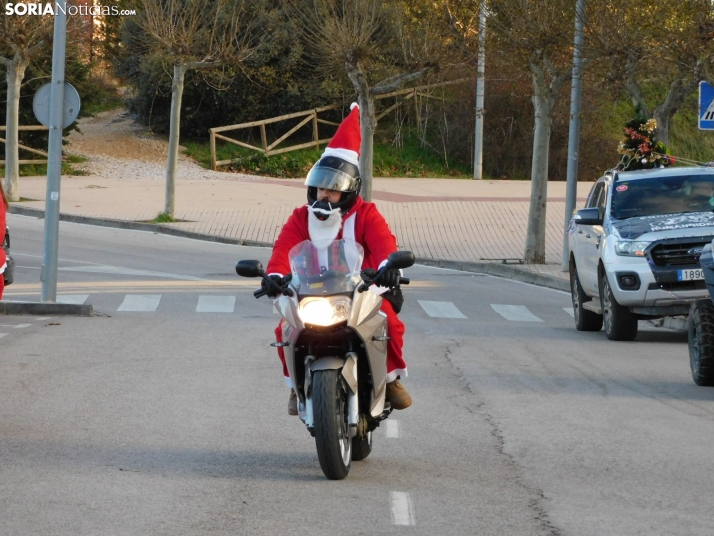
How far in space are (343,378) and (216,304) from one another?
11.3 meters

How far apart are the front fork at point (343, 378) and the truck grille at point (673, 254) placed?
26.1ft

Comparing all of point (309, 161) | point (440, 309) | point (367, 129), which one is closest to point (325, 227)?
point (440, 309)

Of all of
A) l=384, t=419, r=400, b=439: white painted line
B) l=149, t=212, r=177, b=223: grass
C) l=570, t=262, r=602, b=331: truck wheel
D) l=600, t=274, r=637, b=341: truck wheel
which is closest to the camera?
l=384, t=419, r=400, b=439: white painted line

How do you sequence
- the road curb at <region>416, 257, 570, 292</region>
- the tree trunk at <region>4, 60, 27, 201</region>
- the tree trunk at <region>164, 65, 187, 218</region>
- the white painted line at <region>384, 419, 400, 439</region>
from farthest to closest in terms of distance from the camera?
1. the tree trunk at <region>4, 60, 27, 201</region>
2. the tree trunk at <region>164, 65, 187, 218</region>
3. the road curb at <region>416, 257, 570, 292</region>
4. the white painted line at <region>384, 419, 400, 439</region>


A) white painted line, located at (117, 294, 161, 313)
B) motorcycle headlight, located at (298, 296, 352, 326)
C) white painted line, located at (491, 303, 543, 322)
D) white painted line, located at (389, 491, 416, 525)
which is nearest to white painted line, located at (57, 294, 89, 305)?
white painted line, located at (117, 294, 161, 313)

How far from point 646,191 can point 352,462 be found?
8852 millimetres

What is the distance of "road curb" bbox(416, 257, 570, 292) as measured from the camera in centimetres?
2341

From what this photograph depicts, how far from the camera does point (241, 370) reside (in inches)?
460

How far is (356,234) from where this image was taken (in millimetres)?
7477

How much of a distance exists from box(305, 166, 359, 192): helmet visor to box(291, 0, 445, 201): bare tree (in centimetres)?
2364

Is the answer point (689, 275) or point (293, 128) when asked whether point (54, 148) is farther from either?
point (293, 128)

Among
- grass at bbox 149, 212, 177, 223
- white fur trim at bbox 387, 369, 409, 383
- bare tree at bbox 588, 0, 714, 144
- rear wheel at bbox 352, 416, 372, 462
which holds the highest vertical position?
bare tree at bbox 588, 0, 714, 144

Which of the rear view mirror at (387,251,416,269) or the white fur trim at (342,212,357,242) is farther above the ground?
the white fur trim at (342,212,357,242)

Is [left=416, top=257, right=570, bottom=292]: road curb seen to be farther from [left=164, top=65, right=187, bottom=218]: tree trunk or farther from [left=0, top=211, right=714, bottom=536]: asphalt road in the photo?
[left=164, top=65, right=187, bottom=218]: tree trunk
